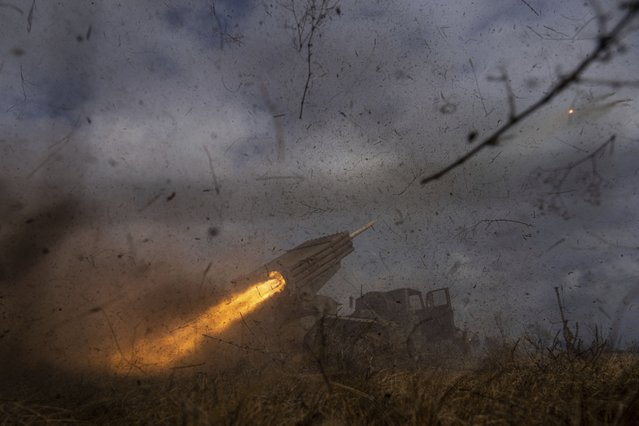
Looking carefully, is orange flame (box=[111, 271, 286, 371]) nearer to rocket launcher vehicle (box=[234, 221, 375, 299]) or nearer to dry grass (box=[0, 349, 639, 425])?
rocket launcher vehicle (box=[234, 221, 375, 299])

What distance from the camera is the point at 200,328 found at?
1545 centimetres

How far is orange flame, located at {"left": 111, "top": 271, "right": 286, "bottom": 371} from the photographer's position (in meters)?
14.6

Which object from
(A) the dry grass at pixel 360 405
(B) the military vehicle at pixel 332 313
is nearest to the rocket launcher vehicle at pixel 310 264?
(B) the military vehicle at pixel 332 313

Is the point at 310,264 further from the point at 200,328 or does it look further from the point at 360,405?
the point at 360,405

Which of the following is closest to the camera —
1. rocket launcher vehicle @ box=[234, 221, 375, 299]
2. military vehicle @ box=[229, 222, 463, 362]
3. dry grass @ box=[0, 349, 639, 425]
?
dry grass @ box=[0, 349, 639, 425]

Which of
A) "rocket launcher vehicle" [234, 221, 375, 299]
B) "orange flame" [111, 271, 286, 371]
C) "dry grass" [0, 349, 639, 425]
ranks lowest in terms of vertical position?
"orange flame" [111, 271, 286, 371]

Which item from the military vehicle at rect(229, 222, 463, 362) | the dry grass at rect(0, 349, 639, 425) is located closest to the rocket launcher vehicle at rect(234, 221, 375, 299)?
the military vehicle at rect(229, 222, 463, 362)

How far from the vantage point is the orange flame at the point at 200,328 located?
Answer: 1464 centimetres

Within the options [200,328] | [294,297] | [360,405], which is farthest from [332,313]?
[360,405]

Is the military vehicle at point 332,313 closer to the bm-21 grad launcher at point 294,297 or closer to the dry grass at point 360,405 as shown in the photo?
the bm-21 grad launcher at point 294,297

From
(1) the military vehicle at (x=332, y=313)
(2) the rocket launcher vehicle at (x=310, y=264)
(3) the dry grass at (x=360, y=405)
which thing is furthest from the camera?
(2) the rocket launcher vehicle at (x=310, y=264)

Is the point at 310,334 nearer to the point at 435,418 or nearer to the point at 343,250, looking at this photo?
the point at 343,250

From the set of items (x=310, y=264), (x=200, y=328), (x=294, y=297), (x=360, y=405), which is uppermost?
(x=360, y=405)

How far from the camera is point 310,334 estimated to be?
47.3 feet
